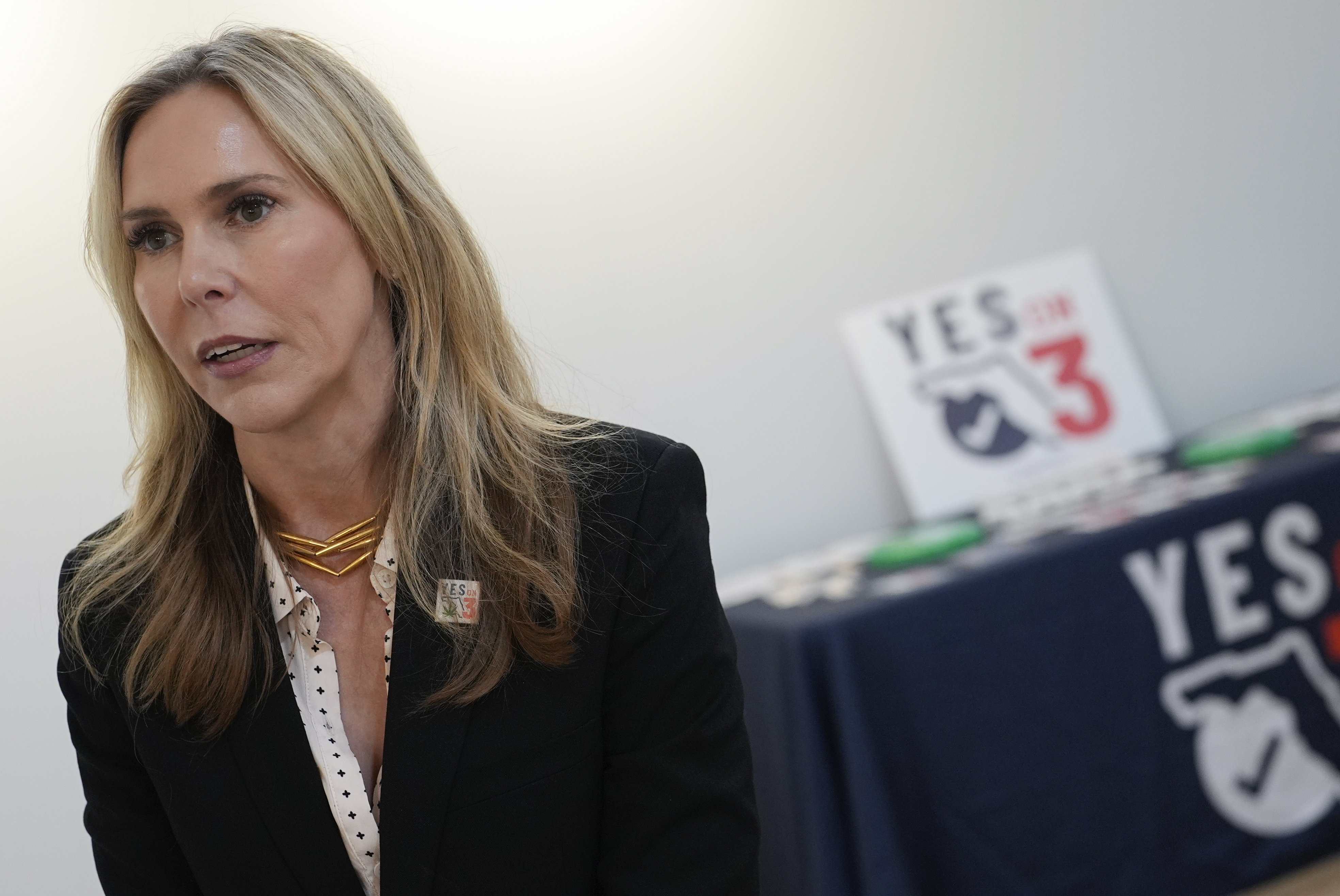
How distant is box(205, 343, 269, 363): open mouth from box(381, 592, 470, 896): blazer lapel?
29 centimetres

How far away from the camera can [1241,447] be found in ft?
8.28

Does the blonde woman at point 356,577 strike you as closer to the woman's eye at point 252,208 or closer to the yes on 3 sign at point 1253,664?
the woman's eye at point 252,208

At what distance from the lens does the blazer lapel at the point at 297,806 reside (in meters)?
1.11

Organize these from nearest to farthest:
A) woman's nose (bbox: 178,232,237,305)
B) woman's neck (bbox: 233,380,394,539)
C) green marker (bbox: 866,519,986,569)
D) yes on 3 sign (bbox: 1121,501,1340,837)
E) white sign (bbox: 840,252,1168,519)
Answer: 1. woman's nose (bbox: 178,232,237,305)
2. woman's neck (bbox: 233,380,394,539)
3. yes on 3 sign (bbox: 1121,501,1340,837)
4. green marker (bbox: 866,519,986,569)
5. white sign (bbox: 840,252,1168,519)

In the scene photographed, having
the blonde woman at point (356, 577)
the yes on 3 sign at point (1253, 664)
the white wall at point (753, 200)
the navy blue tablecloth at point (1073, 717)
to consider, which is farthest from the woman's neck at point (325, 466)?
the yes on 3 sign at point (1253, 664)

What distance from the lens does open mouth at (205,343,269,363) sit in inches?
43.0

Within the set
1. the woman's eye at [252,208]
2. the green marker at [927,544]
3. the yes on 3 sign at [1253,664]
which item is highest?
the woman's eye at [252,208]

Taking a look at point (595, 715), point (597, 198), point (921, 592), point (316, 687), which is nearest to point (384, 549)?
point (316, 687)

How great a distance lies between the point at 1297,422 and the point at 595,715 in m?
2.07

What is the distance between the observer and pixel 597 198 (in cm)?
260

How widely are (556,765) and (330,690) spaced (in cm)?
22

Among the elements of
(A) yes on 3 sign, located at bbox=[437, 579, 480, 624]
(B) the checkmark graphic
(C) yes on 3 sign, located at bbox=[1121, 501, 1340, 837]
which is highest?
(A) yes on 3 sign, located at bbox=[437, 579, 480, 624]

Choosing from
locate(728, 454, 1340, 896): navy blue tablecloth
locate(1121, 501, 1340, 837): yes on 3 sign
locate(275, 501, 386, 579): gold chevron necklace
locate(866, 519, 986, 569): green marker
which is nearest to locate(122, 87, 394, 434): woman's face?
locate(275, 501, 386, 579): gold chevron necklace

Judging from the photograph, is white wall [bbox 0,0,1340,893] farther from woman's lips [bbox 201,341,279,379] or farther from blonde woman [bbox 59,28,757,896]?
woman's lips [bbox 201,341,279,379]
